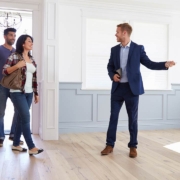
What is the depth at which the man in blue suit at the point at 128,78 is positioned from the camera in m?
2.87

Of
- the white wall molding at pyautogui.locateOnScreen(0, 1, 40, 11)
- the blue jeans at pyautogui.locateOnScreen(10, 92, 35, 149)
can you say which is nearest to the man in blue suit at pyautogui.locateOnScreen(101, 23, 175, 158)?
the blue jeans at pyautogui.locateOnScreen(10, 92, 35, 149)

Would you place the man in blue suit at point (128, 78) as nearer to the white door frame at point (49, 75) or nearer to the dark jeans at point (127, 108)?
the dark jeans at point (127, 108)

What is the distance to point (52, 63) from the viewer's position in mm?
3781

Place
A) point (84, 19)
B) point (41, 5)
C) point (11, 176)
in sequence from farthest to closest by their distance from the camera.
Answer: point (84, 19)
point (41, 5)
point (11, 176)

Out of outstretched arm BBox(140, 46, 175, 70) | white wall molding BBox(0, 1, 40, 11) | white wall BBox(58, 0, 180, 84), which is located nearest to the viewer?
outstretched arm BBox(140, 46, 175, 70)

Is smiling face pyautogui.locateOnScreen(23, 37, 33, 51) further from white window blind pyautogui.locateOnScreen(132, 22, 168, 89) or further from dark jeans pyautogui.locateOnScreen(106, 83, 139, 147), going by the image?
white window blind pyautogui.locateOnScreen(132, 22, 168, 89)

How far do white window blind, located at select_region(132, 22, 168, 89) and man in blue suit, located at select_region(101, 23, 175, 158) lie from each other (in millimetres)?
1898

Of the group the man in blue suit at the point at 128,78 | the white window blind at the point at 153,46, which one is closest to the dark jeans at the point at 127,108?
the man in blue suit at the point at 128,78

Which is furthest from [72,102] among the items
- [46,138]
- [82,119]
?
[46,138]

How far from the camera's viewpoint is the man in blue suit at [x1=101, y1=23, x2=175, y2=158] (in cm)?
287

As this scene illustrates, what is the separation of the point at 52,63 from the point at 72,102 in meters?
0.93

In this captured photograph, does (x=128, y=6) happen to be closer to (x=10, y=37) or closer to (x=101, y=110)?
(x=101, y=110)

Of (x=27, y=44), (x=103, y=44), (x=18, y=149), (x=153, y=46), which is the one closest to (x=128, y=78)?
(x=27, y=44)

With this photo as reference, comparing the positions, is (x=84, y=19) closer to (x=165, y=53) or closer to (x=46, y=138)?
(x=165, y=53)
